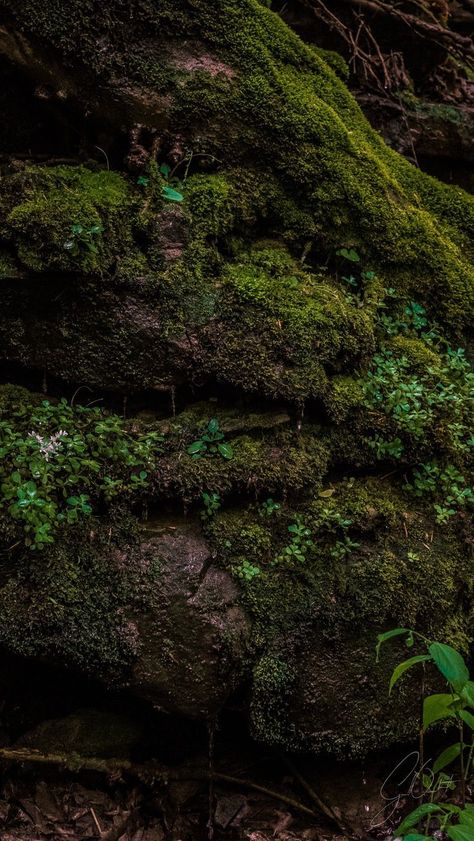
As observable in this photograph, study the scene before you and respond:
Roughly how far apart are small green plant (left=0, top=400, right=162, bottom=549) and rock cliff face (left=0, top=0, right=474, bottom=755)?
0.04 ft

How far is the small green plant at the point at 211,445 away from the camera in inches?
137

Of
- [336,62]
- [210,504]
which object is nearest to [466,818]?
[210,504]

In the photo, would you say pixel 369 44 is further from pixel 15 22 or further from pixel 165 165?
pixel 15 22

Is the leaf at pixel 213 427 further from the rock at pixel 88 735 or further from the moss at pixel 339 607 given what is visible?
the rock at pixel 88 735

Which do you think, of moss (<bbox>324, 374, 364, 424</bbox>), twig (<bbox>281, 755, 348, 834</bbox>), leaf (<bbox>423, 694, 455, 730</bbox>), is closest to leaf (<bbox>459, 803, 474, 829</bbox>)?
leaf (<bbox>423, 694, 455, 730</bbox>)

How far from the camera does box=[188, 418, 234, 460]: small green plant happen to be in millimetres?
3490

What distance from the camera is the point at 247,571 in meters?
3.32

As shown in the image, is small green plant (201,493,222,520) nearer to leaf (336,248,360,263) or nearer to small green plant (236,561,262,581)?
small green plant (236,561,262,581)

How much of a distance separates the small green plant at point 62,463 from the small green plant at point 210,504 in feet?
1.16

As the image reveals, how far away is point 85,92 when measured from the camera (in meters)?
3.82

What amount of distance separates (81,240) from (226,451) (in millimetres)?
1420

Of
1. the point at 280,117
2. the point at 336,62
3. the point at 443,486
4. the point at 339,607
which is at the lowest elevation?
the point at 339,607

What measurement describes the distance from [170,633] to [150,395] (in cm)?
138

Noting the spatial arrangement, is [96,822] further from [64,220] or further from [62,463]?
[64,220]
